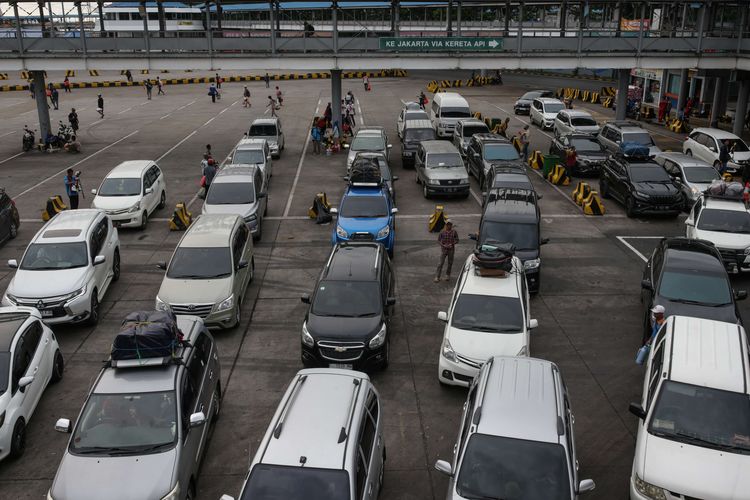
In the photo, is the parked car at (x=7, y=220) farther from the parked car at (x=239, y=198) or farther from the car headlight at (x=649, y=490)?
the car headlight at (x=649, y=490)

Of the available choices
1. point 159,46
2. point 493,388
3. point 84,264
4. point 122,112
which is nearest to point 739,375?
point 493,388

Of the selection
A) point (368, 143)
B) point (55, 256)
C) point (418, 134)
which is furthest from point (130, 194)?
point (418, 134)

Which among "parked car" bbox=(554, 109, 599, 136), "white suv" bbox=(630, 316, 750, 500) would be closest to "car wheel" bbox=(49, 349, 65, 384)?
"white suv" bbox=(630, 316, 750, 500)

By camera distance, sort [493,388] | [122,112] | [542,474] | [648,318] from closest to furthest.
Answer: [542,474] → [493,388] → [648,318] → [122,112]

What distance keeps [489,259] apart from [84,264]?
877 cm

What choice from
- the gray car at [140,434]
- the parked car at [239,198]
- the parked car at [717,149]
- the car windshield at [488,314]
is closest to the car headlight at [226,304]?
the gray car at [140,434]

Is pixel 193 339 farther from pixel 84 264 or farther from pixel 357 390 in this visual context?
pixel 84 264

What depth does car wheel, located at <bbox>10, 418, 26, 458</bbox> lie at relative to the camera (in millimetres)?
9789

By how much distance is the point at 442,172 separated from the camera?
23.8 metres

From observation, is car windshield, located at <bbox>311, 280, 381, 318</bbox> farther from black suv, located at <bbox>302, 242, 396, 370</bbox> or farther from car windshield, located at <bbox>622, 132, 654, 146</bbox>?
car windshield, located at <bbox>622, 132, 654, 146</bbox>

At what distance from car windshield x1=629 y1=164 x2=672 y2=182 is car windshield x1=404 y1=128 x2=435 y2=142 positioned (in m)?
9.74

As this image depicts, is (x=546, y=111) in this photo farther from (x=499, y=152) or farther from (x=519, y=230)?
(x=519, y=230)

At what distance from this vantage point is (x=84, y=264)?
48.1 feet

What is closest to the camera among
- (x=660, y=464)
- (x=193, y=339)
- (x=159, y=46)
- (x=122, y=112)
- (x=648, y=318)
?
(x=660, y=464)
